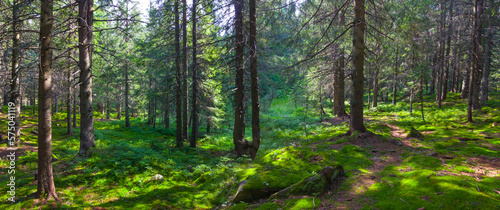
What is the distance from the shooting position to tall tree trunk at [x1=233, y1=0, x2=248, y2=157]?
8625 millimetres

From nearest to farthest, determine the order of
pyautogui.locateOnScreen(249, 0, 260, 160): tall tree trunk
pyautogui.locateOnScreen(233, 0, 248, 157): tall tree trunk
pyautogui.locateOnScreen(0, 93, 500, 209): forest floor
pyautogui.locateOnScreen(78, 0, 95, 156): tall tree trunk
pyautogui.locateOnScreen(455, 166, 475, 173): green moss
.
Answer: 1. pyautogui.locateOnScreen(0, 93, 500, 209): forest floor
2. pyautogui.locateOnScreen(455, 166, 475, 173): green moss
3. pyautogui.locateOnScreen(78, 0, 95, 156): tall tree trunk
4. pyautogui.locateOnScreen(249, 0, 260, 160): tall tree trunk
5. pyautogui.locateOnScreen(233, 0, 248, 157): tall tree trunk

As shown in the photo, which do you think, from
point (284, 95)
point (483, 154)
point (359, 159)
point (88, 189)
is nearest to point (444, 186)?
point (359, 159)

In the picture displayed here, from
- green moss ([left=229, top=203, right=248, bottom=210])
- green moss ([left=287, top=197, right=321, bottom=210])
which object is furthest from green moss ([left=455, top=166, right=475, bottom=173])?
green moss ([left=229, top=203, right=248, bottom=210])

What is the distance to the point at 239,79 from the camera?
9.05m

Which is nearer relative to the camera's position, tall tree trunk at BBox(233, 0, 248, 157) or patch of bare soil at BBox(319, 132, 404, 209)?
patch of bare soil at BBox(319, 132, 404, 209)

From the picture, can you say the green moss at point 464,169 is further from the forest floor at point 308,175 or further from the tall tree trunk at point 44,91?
Answer: the tall tree trunk at point 44,91

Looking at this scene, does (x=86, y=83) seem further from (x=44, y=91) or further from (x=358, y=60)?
(x=358, y=60)

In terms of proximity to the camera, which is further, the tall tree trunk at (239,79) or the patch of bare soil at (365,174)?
the tall tree trunk at (239,79)

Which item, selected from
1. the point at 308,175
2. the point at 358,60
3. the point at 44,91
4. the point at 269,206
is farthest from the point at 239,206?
the point at 358,60

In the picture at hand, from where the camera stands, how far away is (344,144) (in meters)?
8.08

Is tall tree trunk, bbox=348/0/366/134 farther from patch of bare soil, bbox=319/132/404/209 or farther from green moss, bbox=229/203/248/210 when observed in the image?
green moss, bbox=229/203/248/210

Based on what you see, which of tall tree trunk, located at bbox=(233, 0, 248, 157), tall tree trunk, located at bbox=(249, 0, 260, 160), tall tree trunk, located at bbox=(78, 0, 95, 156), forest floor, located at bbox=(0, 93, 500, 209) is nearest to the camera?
forest floor, located at bbox=(0, 93, 500, 209)

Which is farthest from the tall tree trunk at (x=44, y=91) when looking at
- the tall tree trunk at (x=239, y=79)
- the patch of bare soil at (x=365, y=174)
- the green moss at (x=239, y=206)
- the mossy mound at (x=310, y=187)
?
the patch of bare soil at (x=365, y=174)

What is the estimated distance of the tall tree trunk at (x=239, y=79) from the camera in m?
8.62
